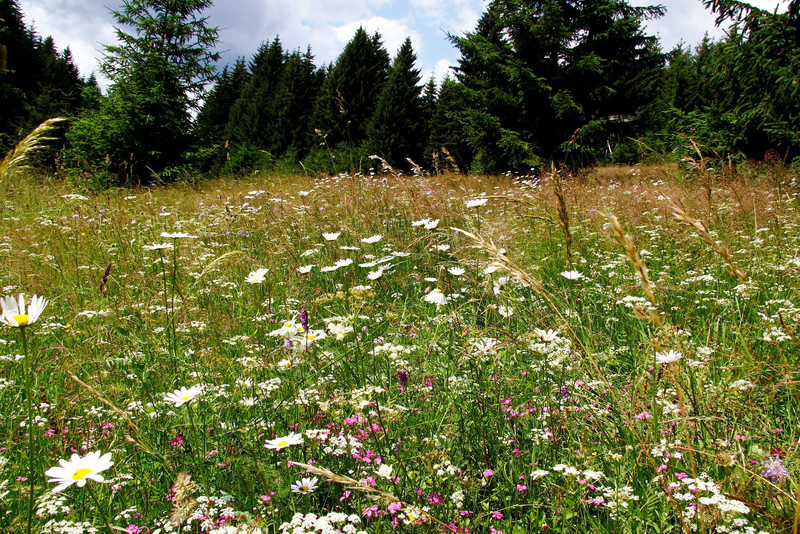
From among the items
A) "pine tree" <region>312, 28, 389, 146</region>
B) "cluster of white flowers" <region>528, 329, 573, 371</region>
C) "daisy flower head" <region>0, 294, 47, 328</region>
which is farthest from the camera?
"pine tree" <region>312, 28, 389, 146</region>

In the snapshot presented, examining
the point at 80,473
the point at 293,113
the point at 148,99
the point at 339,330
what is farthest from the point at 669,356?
the point at 293,113

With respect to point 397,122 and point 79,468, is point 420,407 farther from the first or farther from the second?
point 397,122

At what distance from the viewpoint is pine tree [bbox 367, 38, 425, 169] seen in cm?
1780

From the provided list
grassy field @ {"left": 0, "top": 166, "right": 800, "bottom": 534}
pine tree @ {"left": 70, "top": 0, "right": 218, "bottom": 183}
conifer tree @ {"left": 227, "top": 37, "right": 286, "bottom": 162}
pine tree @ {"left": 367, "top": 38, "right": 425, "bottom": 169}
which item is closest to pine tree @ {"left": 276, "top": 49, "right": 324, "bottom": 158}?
conifer tree @ {"left": 227, "top": 37, "right": 286, "bottom": 162}

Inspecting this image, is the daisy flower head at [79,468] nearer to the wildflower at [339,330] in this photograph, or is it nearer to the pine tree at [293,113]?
the wildflower at [339,330]

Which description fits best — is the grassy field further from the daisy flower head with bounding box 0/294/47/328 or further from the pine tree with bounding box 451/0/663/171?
the pine tree with bounding box 451/0/663/171

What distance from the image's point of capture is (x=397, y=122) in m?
18.9

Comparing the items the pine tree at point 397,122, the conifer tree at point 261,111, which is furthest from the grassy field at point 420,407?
the conifer tree at point 261,111

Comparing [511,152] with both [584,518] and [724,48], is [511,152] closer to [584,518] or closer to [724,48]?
[724,48]

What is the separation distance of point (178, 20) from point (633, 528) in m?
14.1

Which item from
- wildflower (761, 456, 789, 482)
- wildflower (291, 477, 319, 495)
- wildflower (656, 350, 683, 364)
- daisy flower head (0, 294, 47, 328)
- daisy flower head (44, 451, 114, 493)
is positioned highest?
daisy flower head (0, 294, 47, 328)

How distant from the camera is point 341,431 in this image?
1345 mm

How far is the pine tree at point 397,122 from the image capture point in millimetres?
17797

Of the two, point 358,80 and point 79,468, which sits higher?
point 358,80
